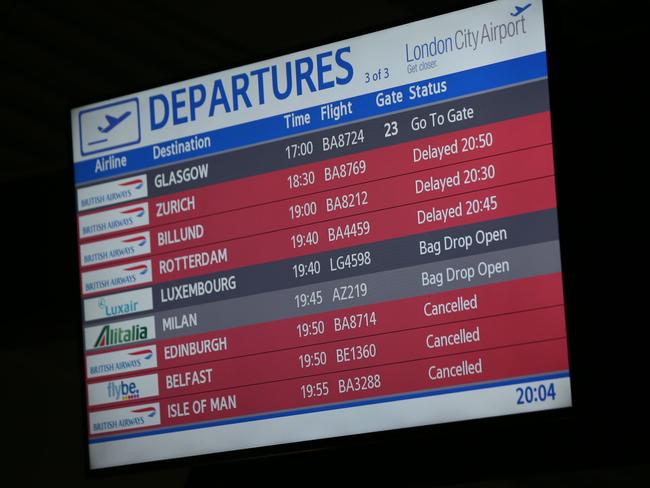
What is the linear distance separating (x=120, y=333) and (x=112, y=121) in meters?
0.59

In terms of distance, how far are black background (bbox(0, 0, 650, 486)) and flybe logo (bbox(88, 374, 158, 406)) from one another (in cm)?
19

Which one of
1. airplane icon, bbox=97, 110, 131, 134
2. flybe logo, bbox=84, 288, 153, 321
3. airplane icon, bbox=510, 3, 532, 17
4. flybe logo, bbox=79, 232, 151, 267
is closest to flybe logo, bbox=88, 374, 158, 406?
flybe logo, bbox=84, 288, 153, 321

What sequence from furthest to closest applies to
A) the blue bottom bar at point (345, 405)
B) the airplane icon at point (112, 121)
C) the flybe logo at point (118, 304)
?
the airplane icon at point (112, 121), the flybe logo at point (118, 304), the blue bottom bar at point (345, 405)

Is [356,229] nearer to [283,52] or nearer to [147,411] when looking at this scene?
[283,52]

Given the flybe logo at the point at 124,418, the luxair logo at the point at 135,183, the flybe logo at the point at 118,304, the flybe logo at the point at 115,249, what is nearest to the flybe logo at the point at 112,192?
the luxair logo at the point at 135,183

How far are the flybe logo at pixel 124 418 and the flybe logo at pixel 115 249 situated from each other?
404mm

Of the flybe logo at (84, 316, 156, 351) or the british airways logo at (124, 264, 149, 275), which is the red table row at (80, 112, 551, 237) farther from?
the flybe logo at (84, 316, 156, 351)

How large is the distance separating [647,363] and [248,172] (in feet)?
3.56

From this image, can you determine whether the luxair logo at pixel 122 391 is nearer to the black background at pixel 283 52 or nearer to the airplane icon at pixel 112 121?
the black background at pixel 283 52

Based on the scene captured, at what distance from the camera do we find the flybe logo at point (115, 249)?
320 centimetres

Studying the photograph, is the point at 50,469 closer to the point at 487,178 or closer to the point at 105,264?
the point at 105,264

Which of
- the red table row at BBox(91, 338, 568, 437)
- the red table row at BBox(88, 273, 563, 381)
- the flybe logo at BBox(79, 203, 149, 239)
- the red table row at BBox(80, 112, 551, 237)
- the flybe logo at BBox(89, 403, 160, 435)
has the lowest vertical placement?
the flybe logo at BBox(89, 403, 160, 435)

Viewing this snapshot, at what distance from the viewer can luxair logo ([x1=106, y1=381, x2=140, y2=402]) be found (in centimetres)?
309

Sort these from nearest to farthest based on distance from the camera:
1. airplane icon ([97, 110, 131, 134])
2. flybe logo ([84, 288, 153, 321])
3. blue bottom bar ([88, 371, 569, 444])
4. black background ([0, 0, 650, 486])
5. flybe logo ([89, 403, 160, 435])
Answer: blue bottom bar ([88, 371, 569, 444])
black background ([0, 0, 650, 486])
flybe logo ([89, 403, 160, 435])
flybe logo ([84, 288, 153, 321])
airplane icon ([97, 110, 131, 134])
